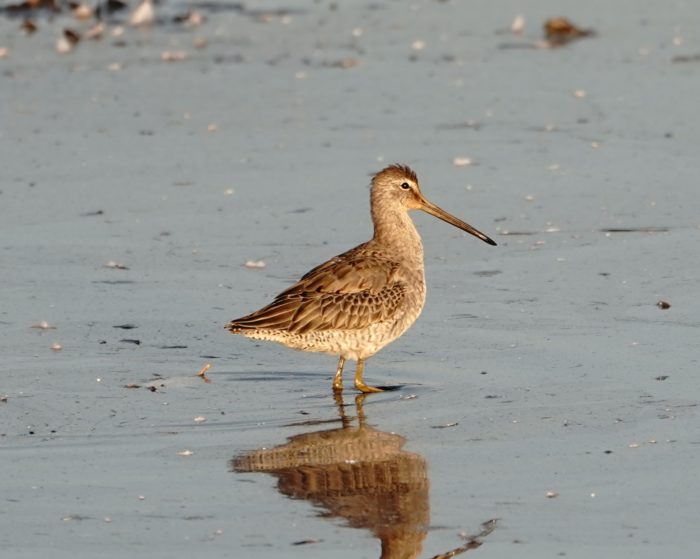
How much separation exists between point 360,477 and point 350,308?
67.1 inches

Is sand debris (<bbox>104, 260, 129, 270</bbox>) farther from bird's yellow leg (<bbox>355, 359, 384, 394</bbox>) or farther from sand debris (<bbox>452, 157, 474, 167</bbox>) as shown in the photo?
sand debris (<bbox>452, 157, 474, 167</bbox>)

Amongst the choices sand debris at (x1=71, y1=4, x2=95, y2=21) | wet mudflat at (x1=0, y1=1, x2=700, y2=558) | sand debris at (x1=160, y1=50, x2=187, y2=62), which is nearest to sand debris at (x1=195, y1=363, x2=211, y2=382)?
wet mudflat at (x1=0, y1=1, x2=700, y2=558)

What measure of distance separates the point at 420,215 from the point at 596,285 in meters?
2.15

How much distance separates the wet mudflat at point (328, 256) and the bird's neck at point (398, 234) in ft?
1.68

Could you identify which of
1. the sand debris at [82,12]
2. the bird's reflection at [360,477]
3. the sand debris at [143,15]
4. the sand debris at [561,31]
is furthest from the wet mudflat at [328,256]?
the sand debris at [82,12]

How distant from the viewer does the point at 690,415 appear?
23.2ft

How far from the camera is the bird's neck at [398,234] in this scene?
27.6 feet

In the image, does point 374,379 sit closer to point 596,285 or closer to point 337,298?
point 337,298

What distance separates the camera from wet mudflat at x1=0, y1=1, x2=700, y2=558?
237 inches

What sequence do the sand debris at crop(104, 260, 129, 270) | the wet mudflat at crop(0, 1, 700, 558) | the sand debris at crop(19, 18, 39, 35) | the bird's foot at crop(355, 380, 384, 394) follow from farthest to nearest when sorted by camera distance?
the sand debris at crop(19, 18, 39, 35) → the sand debris at crop(104, 260, 129, 270) → the bird's foot at crop(355, 380, 384, 394) → the wet mudflat at crop(0, 1, 700, 558)

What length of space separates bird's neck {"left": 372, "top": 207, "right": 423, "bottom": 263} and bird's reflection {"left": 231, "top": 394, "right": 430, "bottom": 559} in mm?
1415

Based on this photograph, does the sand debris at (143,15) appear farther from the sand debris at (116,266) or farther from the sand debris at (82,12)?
the sand debris at (116,266)

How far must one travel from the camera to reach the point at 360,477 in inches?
252

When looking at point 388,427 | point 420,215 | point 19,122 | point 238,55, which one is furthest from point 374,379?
point 238,55
